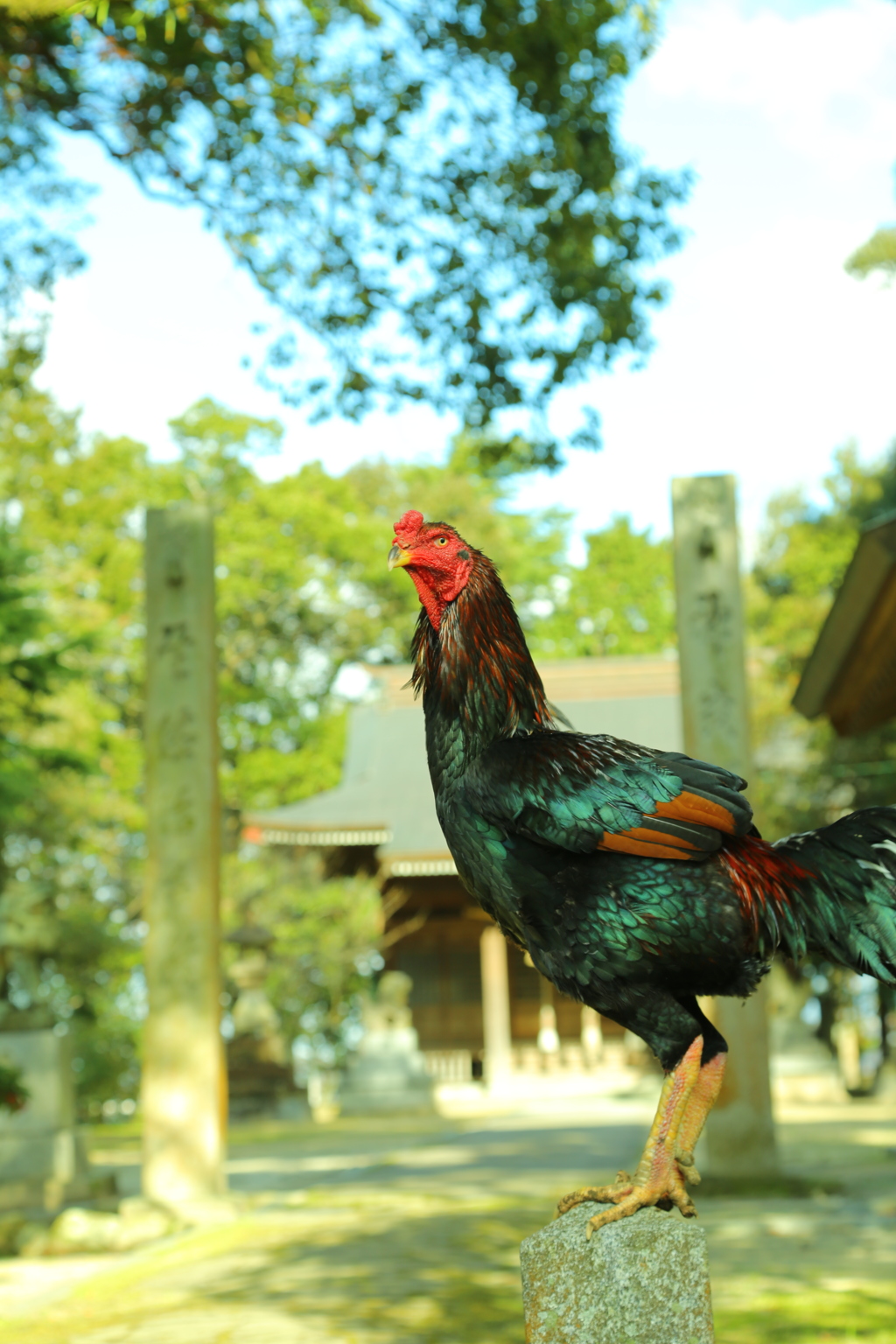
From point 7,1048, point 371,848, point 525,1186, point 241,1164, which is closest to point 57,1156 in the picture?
point 7,1048

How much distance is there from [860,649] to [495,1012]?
50.6 ft

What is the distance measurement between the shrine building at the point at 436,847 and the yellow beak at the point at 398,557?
57.6 feet

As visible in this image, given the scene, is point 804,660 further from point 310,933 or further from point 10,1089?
point 10,1089

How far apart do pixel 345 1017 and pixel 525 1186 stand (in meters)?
15.0

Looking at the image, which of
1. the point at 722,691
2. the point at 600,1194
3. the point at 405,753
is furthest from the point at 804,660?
the point at 600,1194

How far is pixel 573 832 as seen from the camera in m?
2.58

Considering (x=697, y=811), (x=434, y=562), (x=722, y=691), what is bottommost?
(x=697, y=811)

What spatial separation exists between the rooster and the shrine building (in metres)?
17.5

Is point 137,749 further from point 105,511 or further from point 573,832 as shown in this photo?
point 573,832

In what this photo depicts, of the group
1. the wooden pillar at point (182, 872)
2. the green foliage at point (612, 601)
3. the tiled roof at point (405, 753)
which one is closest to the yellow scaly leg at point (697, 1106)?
the wooden pillar at point (182, 872)

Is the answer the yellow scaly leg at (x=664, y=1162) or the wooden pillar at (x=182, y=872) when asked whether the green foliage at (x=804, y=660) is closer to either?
the wooden pillar at (x=182, y=872)

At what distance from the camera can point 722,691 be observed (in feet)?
30.1

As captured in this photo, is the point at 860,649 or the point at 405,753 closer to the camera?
the point at 860,649

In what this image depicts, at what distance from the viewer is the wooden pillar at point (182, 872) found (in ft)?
28.9
